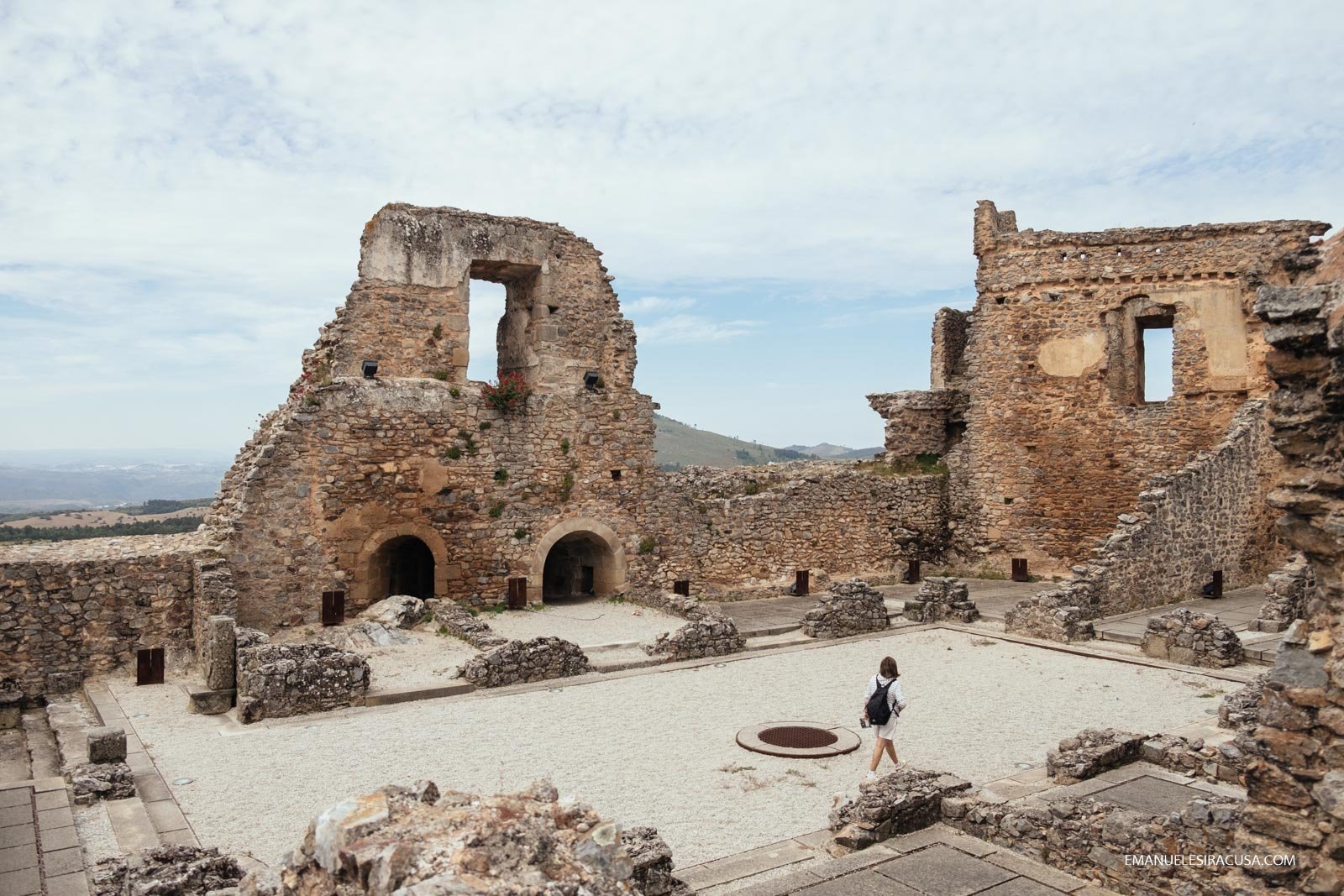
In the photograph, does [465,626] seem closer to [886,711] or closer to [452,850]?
[886,711]

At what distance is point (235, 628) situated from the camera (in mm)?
12242

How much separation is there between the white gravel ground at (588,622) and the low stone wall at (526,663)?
4.63ft

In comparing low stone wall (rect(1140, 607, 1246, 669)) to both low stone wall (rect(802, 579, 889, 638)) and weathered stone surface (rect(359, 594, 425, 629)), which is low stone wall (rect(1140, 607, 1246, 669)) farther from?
weathered stone surface (rect(359, 594, 425, 629))

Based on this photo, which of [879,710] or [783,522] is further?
[783,522]

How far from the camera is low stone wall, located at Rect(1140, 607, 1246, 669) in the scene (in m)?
13.1

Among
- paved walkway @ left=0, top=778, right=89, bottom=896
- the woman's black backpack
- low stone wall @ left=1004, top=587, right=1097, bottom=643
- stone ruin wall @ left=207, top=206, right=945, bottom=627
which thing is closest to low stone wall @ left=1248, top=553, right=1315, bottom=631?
low stone wall @ left=1004, top=587, right=1097, bottom=643

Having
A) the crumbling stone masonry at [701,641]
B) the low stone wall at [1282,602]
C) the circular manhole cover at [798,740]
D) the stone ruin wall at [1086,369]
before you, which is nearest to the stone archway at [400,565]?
the crumbling stone masonry at [701,641]

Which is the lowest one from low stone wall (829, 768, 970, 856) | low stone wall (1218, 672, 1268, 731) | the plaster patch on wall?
low stone wall (829, 768, 970, 856)

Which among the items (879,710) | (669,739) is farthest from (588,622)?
(879,710)

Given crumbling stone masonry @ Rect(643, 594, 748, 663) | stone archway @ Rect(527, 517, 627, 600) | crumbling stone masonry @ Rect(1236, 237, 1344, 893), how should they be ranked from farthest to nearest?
1. stone archway @ Rect(527, 517, 627, 600)
2. crumbling stone masonry @ Rect(643, 594, 748, 663)
3. crumbling stone masonry @ Rect(1236, 237, 1344, 893)

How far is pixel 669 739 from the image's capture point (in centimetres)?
1035

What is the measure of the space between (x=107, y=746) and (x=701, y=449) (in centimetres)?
11815

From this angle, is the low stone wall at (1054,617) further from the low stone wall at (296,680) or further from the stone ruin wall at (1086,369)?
the low stone wall at (296,680)

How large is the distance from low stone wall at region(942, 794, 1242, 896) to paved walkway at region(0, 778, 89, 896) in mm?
6567
